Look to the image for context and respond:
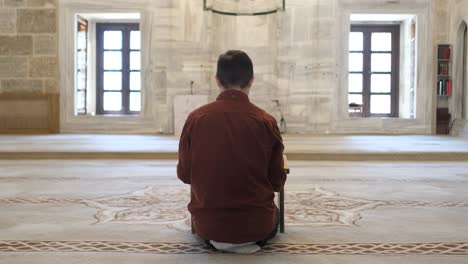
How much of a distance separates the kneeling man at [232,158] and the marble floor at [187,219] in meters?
0.15

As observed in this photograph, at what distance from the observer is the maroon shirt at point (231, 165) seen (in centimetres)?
255

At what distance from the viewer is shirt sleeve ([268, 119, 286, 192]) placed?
2627mm

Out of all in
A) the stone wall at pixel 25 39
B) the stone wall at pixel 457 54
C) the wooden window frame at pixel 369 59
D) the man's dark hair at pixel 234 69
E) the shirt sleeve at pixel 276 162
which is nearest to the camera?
the man's dark hair at pixel 234 69

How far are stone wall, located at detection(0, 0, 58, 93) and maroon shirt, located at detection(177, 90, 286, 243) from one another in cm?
1011

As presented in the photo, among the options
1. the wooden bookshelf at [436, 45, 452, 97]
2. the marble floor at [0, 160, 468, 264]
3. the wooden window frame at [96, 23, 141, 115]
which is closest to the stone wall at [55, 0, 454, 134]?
the wooden bookshelf at [436, 45, 452, 97]

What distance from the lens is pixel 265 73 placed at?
1198 centimetres

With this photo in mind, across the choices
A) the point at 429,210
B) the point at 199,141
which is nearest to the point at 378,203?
the point at 429,210

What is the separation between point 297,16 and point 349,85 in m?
2.08

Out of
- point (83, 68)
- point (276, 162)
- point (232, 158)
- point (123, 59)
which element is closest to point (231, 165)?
point (232, 158)

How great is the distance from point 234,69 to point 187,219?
125cm

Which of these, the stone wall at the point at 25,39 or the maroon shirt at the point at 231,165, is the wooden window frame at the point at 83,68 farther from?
the maroon shirt at the point at 231,165

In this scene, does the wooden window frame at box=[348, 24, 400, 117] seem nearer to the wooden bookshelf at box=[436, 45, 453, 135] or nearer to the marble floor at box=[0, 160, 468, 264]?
the wooden bookshelf at box=[436, 45, 453, 135]

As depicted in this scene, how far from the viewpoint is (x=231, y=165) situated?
8.34 feet

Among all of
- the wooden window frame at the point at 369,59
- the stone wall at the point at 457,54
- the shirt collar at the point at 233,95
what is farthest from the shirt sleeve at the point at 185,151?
the wooden window frame at the point at 369,59
